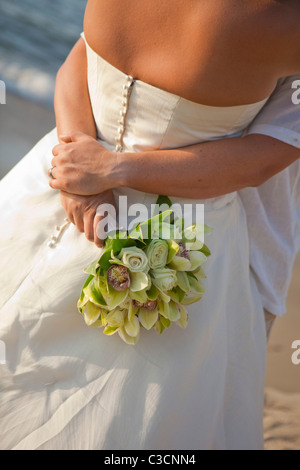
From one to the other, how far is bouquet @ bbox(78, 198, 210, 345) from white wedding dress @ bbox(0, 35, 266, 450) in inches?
3.6

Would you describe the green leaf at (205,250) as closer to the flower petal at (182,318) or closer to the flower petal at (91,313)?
the flower petal at (182,318)

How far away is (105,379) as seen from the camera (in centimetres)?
172

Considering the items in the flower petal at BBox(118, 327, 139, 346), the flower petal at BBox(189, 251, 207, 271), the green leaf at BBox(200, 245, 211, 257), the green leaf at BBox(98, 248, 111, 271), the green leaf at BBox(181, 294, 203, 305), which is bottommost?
the flower petal at BBox(118, 327, 139, 346)

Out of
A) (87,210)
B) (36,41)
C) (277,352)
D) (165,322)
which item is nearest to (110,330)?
(165,322)

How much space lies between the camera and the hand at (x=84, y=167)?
1.80 meters

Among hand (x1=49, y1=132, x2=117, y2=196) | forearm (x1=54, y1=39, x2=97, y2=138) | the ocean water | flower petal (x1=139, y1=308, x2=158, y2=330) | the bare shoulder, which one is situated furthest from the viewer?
the ocean water

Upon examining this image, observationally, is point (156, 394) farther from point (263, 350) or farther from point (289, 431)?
point (289, 431)

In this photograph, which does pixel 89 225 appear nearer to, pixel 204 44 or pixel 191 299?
pixel 191 299

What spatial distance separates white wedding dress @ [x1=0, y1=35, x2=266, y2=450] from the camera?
5.58 feet

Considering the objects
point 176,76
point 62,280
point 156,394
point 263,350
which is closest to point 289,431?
point 263,350

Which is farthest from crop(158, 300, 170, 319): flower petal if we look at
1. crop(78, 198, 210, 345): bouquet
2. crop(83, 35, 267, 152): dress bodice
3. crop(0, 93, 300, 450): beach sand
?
crop(0, 93, 300, 450): beach sand

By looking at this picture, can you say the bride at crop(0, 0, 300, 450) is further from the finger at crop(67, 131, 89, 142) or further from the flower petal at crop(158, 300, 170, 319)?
the flower petal at crop(158, 300, 170, 319)

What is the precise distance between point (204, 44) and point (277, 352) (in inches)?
99.4
